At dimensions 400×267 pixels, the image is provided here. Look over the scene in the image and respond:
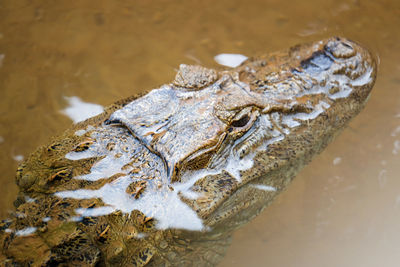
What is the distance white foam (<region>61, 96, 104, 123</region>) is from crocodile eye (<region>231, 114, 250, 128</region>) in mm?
1420

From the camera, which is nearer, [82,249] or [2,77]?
[82,249]

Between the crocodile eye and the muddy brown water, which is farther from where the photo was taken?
the muddy brown water

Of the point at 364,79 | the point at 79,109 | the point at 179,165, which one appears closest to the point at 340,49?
the point at 364,79

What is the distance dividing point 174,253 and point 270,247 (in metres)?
1.19

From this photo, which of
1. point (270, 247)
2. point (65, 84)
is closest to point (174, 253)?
point (270, 247)

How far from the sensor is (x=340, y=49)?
9.06 feet

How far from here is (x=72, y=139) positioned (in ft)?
7.79

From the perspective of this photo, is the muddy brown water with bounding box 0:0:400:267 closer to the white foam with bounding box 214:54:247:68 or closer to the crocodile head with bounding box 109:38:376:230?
the white foam with bounding box 214:54:247:68

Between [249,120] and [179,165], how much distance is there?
0.57m

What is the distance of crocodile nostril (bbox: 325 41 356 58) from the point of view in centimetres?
274

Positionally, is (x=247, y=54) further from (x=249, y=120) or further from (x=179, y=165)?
(x=179, y=165)

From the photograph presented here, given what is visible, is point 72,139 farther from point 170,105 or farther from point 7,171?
point 7,171

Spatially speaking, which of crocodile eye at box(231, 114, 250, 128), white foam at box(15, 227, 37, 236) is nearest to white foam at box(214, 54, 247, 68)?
crocodile eye at box(231, 114, 250, 128)

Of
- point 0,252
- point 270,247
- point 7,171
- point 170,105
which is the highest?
point 170,105
